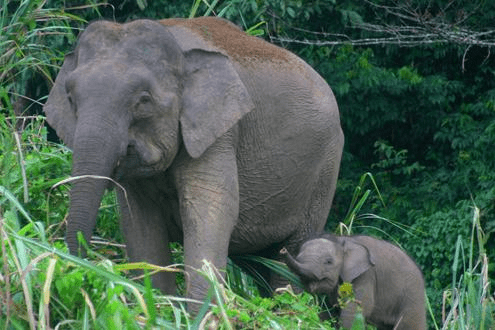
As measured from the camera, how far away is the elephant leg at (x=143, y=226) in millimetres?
6859

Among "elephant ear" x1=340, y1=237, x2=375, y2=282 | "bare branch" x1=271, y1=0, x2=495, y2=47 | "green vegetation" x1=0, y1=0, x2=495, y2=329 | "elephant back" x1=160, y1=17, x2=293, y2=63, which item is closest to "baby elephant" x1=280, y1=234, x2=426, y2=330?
"elephant ear" x1=340, y1=237, x2=375, y2=282

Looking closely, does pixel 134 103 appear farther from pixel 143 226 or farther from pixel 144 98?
pixel 143 226

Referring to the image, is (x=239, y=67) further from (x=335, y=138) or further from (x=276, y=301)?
(x=276, y=301)

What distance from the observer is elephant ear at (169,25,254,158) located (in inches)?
258

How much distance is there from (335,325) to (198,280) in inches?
37.4

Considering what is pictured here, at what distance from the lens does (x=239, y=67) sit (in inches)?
274

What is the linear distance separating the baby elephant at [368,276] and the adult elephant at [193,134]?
375mm

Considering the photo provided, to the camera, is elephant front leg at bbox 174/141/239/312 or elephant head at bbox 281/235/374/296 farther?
elephant head at bbox 281/235/374/296

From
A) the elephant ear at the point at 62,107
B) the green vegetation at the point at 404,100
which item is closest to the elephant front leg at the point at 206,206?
the elephant ear at the point at 62,107

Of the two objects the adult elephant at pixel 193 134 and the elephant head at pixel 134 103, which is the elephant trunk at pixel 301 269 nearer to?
the adult elephant at pixel 193 134

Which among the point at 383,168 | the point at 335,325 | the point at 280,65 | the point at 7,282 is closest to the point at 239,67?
the point at 280,65

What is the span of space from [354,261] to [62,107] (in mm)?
1526

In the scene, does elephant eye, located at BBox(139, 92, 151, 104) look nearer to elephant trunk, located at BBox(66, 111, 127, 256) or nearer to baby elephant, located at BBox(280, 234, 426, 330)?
elephant trunk, located at BBox(66, 111, 127, 256)

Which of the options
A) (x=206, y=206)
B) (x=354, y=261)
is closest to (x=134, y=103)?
(x=206, y=206)
